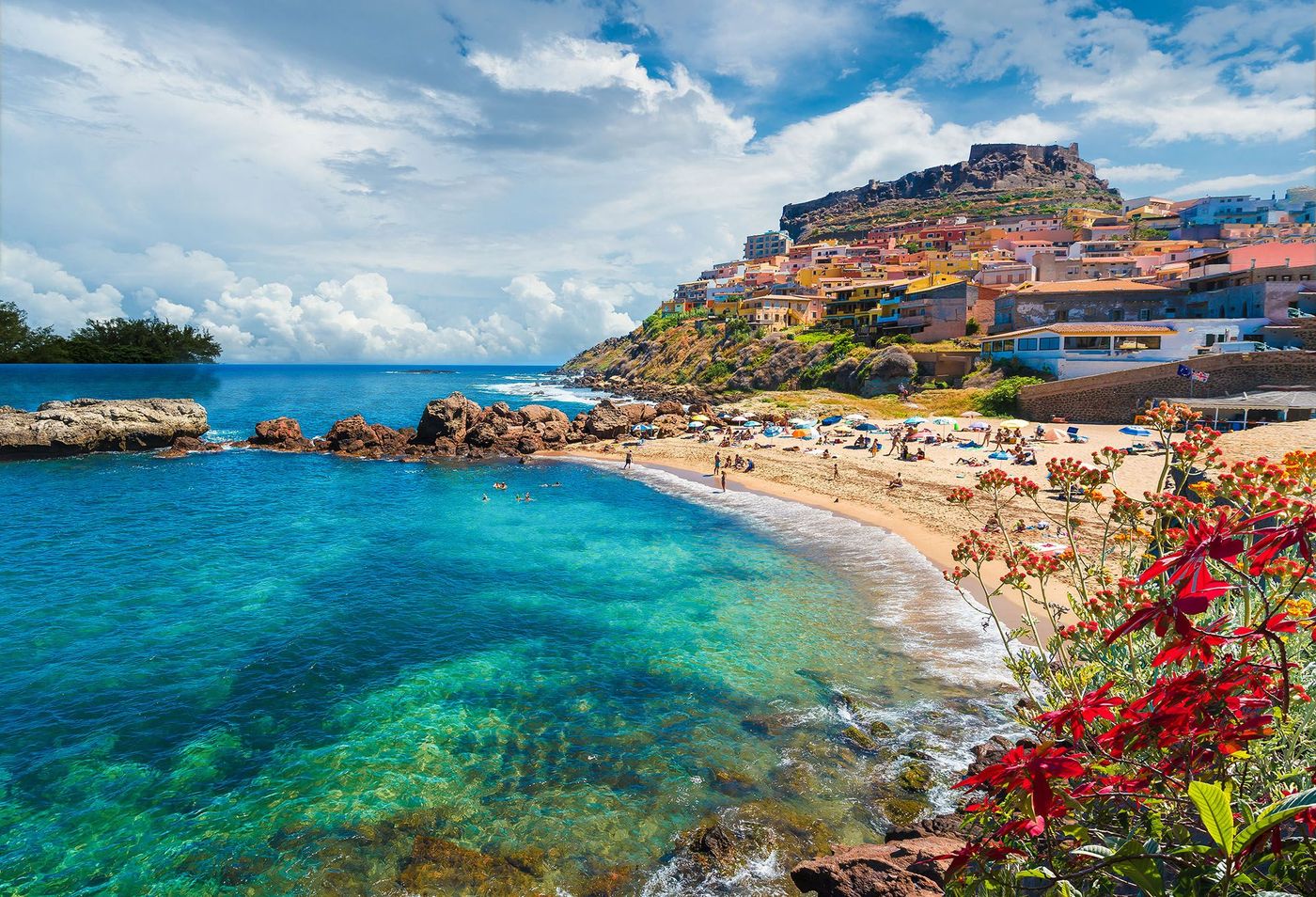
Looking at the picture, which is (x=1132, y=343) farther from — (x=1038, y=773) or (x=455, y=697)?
(x=1038, y=773)

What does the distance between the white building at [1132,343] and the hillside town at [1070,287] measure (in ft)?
0.37

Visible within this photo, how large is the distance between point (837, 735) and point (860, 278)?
11022 centimetres

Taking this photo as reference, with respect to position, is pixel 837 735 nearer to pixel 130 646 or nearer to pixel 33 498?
pixel 130 646

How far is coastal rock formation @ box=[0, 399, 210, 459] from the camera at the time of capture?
47.9 metres

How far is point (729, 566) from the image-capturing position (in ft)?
85.0

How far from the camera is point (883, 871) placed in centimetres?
843

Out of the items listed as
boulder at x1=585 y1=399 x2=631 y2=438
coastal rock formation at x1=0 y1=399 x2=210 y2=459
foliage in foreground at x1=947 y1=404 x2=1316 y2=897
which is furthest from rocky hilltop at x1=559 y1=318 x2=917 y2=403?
foliage in foreground at x1=947 y1=404 x2=1316 y2=897

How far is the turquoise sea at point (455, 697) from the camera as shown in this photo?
1110 cm

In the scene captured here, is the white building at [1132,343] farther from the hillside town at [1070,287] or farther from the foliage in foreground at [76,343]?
the foliage in foreground at [76,343]

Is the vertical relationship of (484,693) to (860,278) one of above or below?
below

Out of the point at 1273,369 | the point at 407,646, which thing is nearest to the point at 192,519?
the point at 407,646

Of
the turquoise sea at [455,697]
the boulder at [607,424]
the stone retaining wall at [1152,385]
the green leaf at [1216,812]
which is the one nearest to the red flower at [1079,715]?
the green leaf at [1216,812]

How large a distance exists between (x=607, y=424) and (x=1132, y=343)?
4679 cm

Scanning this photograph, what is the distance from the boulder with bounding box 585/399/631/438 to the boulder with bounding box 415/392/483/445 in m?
11.0
